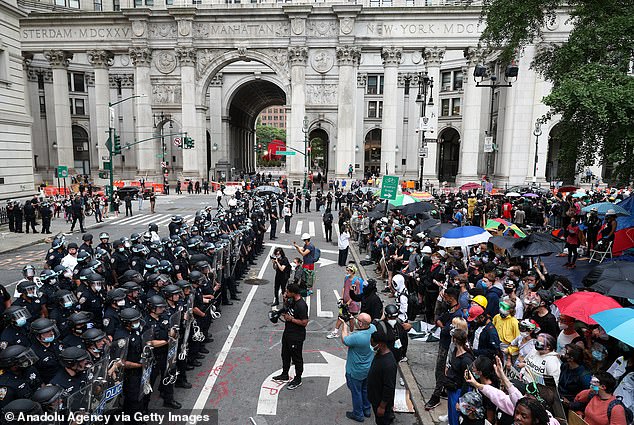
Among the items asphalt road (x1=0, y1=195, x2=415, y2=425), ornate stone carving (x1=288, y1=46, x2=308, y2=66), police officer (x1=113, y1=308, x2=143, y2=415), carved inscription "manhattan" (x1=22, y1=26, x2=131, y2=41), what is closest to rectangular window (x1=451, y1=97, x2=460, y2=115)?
ornate stone carving (x1=288, y1=46, x2=308, y2=66)

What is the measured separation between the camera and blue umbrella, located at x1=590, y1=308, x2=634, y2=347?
5.00m

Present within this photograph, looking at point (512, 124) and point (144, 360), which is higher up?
point (512, 124)

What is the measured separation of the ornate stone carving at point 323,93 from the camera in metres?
46.3

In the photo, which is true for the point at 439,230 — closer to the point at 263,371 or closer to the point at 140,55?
the point at 263,371

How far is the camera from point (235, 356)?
877cm

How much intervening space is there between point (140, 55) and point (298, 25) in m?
17.5

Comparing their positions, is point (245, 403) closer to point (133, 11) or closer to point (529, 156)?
point (529, 156)

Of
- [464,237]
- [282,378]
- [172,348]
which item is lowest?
[282,378]

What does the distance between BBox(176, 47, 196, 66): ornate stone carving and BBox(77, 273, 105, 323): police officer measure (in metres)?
41.6

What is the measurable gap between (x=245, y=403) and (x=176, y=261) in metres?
4.42

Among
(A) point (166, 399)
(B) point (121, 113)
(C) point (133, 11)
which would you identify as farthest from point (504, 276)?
(B) point (121, 113)

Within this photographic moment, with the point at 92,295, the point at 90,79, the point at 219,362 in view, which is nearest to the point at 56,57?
the point at 90,79

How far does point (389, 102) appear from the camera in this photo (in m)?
43.0

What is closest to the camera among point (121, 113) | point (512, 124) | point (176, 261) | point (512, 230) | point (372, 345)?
point (372, 345)
